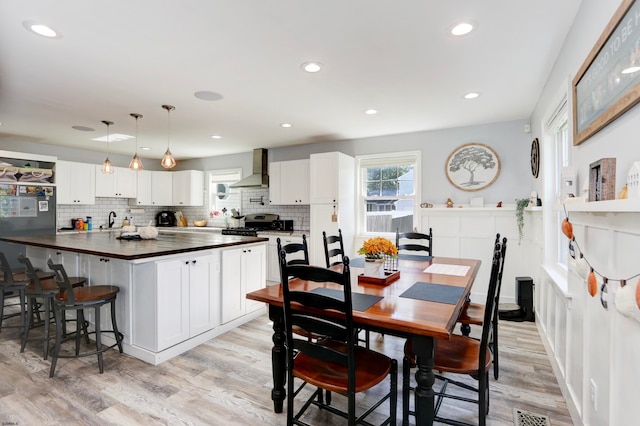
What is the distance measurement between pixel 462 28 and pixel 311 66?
3.74 feet

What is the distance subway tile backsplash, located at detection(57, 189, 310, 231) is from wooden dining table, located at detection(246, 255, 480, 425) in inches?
133

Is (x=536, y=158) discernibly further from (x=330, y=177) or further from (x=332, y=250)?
(x=330, y=177)

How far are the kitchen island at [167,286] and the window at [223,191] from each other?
10.6 ft

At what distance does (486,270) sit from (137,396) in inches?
165

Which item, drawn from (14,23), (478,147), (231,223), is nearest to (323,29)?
(14,23)

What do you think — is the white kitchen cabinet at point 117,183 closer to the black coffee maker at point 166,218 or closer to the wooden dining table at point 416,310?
the black coffee maker at point 166,218

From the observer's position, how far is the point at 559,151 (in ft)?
9.93

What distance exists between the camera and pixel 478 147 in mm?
4473

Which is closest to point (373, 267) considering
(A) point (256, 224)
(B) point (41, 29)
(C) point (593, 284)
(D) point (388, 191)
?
(C) point (593, 284)

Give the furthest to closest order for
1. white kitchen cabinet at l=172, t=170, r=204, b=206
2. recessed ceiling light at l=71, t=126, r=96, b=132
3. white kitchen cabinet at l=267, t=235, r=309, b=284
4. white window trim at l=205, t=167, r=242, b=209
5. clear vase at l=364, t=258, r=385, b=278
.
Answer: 1. white kitchen cabinet at l=172, t=170, r=204, b=206
2. white window trim at l=205, t=167, r=242, b=209
3. white kitchen cabinet at l=267, t=235, r=309, b=284
4. recessed ceiling light at l=71, t=126, r=96, b=132
5. clear vase at l=364, t=258, r=385, b=278

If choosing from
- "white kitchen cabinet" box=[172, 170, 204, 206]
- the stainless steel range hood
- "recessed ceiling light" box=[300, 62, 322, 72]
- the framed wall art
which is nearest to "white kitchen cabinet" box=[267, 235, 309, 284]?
the stainless steel range hood

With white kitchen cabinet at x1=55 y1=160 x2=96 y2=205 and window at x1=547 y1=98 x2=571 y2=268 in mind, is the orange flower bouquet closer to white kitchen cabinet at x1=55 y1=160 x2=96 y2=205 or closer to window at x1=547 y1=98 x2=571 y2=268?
window at x1=547 y1=98 x2=571 y2=268

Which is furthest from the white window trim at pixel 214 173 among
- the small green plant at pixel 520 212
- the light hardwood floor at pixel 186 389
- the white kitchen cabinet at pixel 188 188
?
the small green plant at pixel 520 212

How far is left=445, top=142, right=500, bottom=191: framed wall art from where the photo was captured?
439 cm
